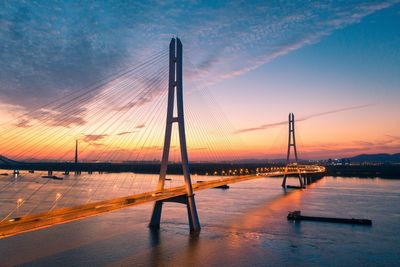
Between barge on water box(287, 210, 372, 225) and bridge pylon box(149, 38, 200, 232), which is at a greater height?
bridge pylon box(149, 38, 200, 232)

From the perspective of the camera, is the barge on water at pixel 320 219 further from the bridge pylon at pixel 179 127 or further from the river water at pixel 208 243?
the bridge pylon at pixel 179 127

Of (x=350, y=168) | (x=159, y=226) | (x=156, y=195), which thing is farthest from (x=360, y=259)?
(x=350, y=168)

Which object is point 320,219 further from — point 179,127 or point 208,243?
point 179,127

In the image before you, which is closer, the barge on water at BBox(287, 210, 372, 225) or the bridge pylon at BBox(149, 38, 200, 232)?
the bridge pylon at BBox(149, 38, 200, 232)

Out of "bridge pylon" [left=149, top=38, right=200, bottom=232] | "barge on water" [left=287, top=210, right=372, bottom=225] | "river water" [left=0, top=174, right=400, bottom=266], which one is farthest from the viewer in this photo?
"barge on water" [left=287, top=210, right=372, bottom=225]

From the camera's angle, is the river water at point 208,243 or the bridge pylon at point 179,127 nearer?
the river water at point 208,243

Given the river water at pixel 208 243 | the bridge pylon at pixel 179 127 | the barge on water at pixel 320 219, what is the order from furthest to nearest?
the barge on water at pixel 320 219
the bridge pylon at pixel 179 127
the river water at pixel 208 243

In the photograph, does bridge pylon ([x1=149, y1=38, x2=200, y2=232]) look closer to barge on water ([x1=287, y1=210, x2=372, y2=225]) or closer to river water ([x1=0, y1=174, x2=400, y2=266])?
river water ([x1=0, y1=174, x2=400, y2=266])

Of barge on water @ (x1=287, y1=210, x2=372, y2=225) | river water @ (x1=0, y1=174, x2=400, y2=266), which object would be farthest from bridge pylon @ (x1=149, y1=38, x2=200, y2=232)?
barge on water @ (x1=287, y1=210, x2=372, y2=225)

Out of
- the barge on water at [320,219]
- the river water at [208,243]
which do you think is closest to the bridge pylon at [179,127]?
the river water at [208,243]

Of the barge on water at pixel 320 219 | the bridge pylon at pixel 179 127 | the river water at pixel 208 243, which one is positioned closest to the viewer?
the river water at pixel 208 243

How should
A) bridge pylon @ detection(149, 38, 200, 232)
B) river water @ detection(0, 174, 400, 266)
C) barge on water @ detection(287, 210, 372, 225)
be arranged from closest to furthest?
river water @ detection(0, 174, 400, 266), bridge pylon @ detection(149, 38, 200, 232), barge on water @ detection(287, 210, 372, 225)
